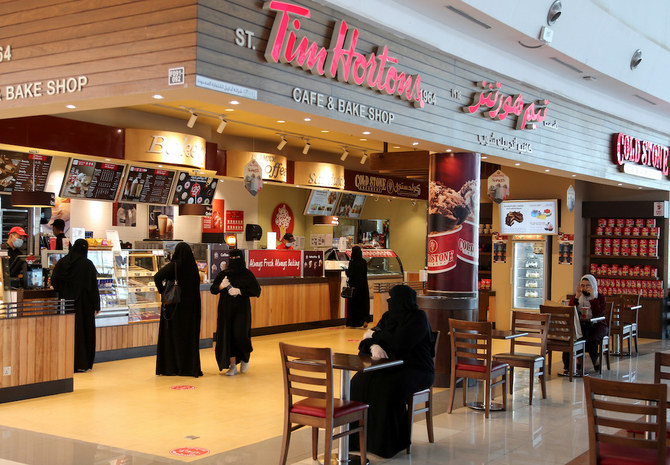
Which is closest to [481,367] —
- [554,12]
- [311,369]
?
[311,369]

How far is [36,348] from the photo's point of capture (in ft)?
23.3

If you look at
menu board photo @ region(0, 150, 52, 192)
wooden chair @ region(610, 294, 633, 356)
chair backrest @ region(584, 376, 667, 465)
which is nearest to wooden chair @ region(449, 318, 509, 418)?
chair backrest @ region(584, 376, 667, 465)

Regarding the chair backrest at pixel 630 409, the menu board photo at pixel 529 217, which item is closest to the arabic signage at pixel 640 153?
the menu board photo at pixel 529 217

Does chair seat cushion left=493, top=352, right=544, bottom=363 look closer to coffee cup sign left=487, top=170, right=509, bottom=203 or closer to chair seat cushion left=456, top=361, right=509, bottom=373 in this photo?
chair seat cushion left=456, top=361, right=509, bottom=373

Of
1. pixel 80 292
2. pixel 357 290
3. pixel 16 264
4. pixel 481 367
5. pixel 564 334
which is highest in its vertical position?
pixel 16 264

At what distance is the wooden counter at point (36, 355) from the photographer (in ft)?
22.6

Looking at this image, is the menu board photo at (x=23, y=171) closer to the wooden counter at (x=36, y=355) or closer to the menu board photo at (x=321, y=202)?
the wooden counter at (x=36, y=355)

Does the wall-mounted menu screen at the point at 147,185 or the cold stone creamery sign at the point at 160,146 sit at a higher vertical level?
the cold stone creamery sign at the point at 160,146

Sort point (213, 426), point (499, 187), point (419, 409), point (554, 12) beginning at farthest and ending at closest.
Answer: point (499, 187) < point (554, 12) < point (213, 426) < point (419, 409)

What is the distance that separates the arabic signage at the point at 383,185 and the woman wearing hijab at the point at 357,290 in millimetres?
1823

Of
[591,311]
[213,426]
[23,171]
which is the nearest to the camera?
[213,426]

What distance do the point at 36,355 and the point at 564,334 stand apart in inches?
238

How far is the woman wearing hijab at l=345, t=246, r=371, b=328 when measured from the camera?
43.5ft

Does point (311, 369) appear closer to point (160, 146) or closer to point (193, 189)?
point (160, 146)
